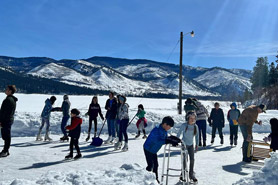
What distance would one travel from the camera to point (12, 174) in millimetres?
6156

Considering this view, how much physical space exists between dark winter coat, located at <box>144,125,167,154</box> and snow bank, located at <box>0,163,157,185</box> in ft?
1.61

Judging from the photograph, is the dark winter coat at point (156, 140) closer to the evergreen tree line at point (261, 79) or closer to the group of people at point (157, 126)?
the group of people at point (157, 126)

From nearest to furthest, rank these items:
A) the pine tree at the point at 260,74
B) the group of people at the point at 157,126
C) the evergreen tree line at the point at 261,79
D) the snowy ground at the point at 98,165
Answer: the snowy ground at the point at 98,165, the group of people at the point at 157,126, the evergreen tree line at the point at 261,79, the pine tree at the point at 260,74

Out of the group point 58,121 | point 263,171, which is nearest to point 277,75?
point 58,121

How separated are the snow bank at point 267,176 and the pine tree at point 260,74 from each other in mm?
78920

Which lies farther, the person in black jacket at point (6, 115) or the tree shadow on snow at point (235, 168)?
the person in black jacket at point (6, 115)

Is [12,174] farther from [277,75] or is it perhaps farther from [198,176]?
[277,75]

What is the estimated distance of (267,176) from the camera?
4.43m

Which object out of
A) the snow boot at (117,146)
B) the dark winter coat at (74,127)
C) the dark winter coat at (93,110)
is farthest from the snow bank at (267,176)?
the dark winter coat at (93,110)

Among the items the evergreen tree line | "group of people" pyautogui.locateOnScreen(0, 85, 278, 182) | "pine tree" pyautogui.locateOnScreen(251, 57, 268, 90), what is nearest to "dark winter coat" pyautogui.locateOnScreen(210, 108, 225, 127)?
"group of people" pyautogui.locateOnScreen(0, 85, 278, 182)

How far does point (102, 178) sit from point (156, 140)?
4.38ft

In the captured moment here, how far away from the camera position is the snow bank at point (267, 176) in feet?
14.2

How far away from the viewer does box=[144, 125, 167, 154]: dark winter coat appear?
207 inches

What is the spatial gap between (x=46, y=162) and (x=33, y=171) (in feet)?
3.27
